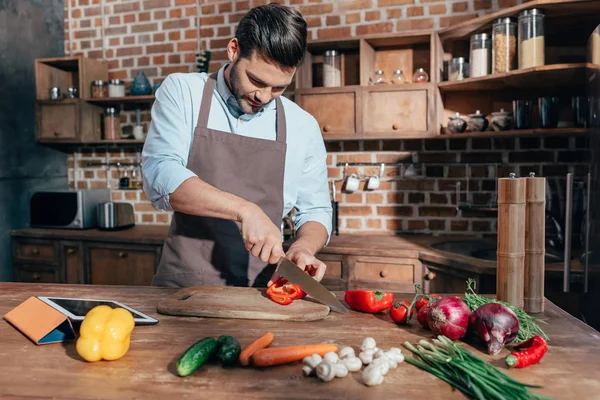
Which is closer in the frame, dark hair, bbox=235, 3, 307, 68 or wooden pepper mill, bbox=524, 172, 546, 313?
wooden pepper mill, bbox=524, 172, 546, 313

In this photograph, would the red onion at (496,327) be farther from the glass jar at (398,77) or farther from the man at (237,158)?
the glass jar at (398,77)

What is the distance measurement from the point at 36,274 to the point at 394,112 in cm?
281

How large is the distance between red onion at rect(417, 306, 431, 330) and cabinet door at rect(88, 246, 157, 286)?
258 cm

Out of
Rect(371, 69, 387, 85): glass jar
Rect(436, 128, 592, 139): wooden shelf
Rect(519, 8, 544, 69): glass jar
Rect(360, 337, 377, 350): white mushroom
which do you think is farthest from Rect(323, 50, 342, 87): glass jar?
Rect(360, 337, 377, 350): white mushroom

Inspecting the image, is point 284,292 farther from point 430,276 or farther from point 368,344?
point 430,276

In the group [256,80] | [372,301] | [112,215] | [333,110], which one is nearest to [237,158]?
[256,80]

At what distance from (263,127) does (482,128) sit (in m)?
1.71

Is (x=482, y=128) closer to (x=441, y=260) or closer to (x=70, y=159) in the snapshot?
(x=441, y=260)

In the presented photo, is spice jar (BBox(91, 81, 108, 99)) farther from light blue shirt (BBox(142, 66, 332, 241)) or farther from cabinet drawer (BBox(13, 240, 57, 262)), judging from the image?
light blue shirt (BBox(142, 66, 332, 241))

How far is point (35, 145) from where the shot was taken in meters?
4.27

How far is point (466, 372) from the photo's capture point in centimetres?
103

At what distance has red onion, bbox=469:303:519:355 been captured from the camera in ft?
3.94

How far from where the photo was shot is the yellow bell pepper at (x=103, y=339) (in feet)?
3.80

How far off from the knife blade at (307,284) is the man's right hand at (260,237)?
0.12 ft
